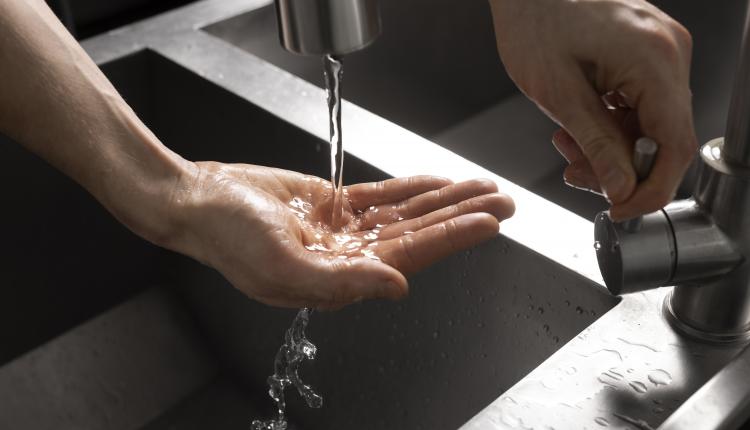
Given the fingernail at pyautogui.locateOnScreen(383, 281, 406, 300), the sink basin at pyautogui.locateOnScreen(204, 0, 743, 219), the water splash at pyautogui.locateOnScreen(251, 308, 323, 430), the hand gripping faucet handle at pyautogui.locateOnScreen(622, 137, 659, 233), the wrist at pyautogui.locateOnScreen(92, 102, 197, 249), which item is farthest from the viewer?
the sink basin at pyautogui.locateOnScreen(204, 0, 743, 219)

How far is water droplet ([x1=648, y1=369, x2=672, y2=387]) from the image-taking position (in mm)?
607

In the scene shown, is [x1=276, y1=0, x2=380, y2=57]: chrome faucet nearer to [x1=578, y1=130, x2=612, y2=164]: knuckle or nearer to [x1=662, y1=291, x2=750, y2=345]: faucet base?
[x1=578, y1=130, x2=612, y2=164]: knuckle

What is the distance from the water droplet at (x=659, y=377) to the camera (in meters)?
0.61

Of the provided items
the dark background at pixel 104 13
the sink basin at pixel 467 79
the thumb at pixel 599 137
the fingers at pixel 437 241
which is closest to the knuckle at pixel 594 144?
the thumb at pixel 599 137

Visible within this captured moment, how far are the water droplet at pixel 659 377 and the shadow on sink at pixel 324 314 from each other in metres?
0.08

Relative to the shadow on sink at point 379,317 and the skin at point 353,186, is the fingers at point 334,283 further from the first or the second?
the shadow on sink at point 379,317

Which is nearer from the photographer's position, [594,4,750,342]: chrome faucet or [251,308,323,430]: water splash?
[594,4,750,342]: chrome faucet

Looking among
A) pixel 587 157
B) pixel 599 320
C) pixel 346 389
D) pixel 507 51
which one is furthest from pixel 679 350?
pixel 346 389

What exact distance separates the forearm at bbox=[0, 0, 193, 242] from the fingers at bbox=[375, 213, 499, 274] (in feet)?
0.70

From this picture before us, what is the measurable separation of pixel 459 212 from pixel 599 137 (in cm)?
18

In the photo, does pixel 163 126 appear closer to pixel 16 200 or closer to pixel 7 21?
pixel 16 200

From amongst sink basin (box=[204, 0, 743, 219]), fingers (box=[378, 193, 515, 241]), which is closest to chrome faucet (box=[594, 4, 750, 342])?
fingers (box=[378, 193, 515, 241])

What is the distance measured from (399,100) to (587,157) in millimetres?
730

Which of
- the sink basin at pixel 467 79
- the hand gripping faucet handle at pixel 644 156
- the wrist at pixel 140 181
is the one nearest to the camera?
the hand gripping faucet handle at pixel 644 156
